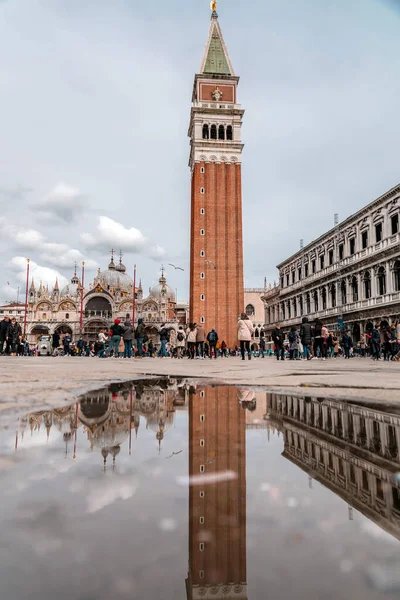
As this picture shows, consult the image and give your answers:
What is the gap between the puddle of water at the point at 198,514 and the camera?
62 centimetres

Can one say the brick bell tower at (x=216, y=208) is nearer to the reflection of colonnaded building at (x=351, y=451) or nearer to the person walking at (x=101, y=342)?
the person walking at (x=101, y=342)

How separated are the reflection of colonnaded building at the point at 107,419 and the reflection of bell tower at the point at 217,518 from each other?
24 centimetres

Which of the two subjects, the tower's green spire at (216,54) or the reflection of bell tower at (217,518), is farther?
the tower's green spire at (216,54)

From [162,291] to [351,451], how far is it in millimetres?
61302

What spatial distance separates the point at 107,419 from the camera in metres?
1.85

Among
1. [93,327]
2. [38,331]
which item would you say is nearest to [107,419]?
[93,327]

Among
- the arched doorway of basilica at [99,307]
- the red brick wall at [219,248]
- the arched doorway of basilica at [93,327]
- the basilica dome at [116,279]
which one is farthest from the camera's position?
the basilica dome at [116,279]

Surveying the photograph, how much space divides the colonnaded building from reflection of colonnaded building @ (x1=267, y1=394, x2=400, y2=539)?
2366cm

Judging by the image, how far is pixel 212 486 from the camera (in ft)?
3.22

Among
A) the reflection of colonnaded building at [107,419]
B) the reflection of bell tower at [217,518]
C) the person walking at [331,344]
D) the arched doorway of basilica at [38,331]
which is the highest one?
the arched doorway of basilica at [38,331]

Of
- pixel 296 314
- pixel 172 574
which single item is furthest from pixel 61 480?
pixel 296 314

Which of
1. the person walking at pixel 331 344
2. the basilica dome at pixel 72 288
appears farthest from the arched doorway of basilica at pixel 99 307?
the person walking at pixel 331 344

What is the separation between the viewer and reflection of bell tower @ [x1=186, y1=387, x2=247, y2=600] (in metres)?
0.68

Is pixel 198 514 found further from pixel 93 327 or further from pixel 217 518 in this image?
pixel 93 327
